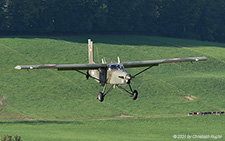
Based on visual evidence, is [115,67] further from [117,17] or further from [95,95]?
[117,17]

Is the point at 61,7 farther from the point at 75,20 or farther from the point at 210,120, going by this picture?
the point at 210,120

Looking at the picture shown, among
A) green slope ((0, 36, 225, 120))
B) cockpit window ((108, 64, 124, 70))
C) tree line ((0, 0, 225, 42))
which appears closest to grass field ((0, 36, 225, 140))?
green slope ((0, 36, 225, 120))

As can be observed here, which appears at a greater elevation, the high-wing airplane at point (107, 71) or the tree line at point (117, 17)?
the tree line at point (117, 17)

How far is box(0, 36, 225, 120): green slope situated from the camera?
382 ft

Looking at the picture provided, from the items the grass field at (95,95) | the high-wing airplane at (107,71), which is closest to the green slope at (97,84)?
the grass field at (95,95)

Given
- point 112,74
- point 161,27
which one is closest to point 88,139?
point 112,74

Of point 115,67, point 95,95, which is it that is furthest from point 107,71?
point 95,95

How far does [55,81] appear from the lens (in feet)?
420

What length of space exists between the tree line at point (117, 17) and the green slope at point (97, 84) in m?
4.58

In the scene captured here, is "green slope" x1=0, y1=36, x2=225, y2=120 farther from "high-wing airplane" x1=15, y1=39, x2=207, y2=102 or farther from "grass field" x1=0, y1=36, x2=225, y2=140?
"high-wing airplane" x1=15, y1=39, x2=207, y2=102

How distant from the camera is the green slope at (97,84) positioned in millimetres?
116375

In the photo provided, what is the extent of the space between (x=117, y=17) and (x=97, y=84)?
47.9 meters

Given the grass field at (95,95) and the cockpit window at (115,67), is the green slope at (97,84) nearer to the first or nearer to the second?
the grass field at (95,95)

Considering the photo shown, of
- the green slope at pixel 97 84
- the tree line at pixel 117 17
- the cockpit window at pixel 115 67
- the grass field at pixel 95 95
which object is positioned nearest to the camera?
the cockpit window at pixel 115 67
